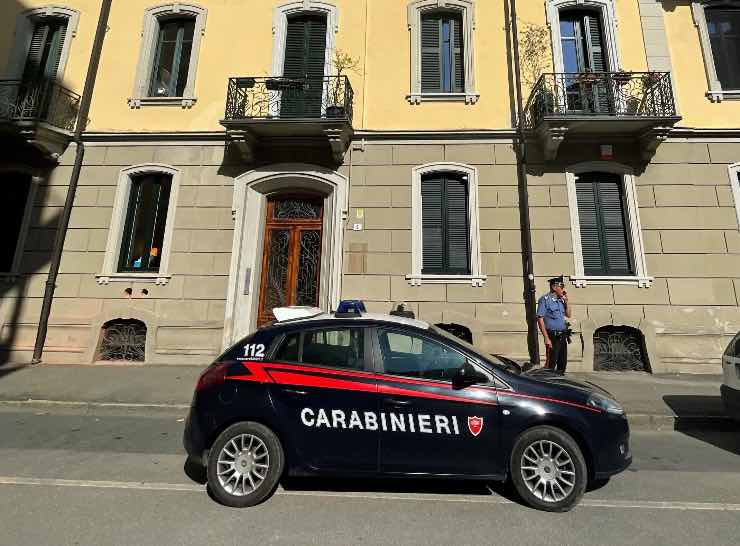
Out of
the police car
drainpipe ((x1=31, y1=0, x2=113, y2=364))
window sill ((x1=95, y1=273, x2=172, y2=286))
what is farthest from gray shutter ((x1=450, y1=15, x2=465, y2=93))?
drainpipe ((x1=31, y1=0, x2=113, y2=364))

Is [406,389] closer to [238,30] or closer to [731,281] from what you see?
[731,281]

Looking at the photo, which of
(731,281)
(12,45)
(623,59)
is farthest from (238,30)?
(731,281)

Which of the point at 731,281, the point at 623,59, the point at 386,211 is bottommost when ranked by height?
the point at 731,281

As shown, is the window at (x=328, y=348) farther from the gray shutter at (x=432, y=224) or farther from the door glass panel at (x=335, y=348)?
the gray shutter at (x=432, y=224)

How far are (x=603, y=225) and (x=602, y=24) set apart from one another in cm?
572

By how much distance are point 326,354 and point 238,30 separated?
1119cm

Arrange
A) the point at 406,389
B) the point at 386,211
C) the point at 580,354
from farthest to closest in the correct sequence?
the point at 386,211
the point at 580,354
the point at 406,389

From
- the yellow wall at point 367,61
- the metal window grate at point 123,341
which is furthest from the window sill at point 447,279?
the metal window grate at point 123,341

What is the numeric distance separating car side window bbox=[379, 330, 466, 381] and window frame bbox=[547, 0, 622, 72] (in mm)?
9864

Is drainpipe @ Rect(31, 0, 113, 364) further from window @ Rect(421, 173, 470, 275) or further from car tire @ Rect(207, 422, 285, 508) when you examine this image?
window @ Rect(421, 173, 470, 275)

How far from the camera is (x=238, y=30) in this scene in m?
11.3

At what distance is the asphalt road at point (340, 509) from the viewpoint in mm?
3010

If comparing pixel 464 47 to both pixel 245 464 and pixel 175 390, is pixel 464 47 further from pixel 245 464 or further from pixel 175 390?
pixel 245 464

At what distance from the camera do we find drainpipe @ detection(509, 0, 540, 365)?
9094 mm
